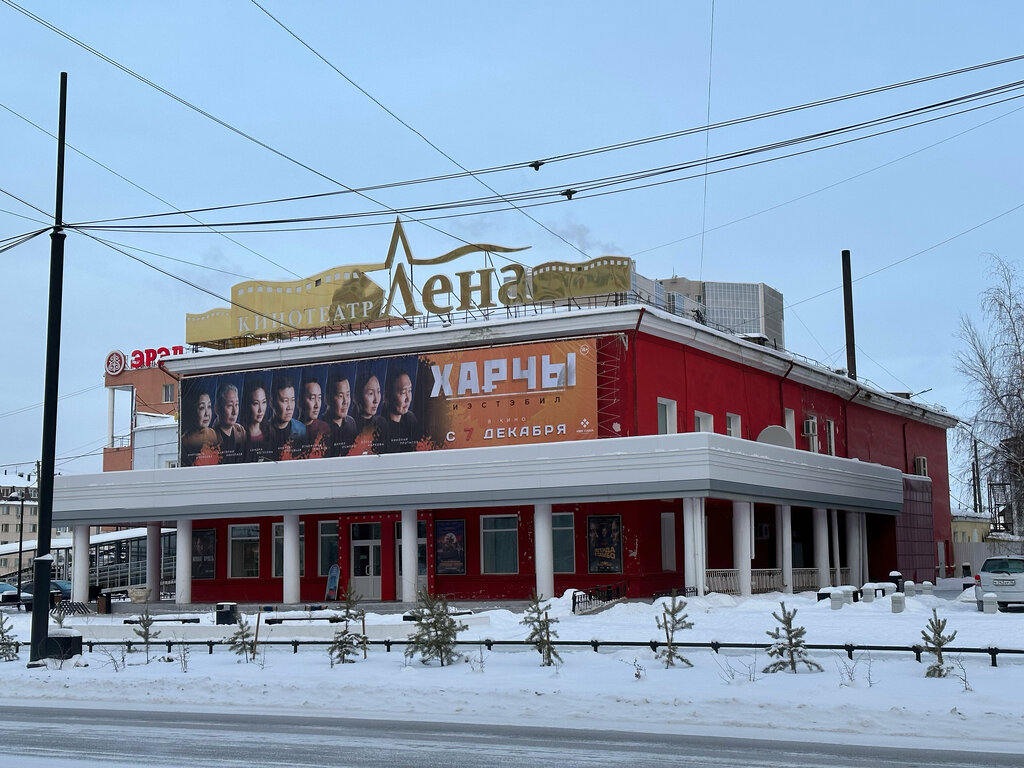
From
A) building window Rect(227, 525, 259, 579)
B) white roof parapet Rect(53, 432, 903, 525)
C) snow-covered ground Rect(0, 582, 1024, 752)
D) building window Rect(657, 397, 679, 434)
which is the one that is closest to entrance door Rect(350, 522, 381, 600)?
white roof parapet Rect(53, 432, 903, 525)

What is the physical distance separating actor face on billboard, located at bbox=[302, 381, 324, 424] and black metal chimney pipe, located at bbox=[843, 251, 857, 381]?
120 ft

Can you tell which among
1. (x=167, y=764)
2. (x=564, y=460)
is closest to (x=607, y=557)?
(x=564, y=460)

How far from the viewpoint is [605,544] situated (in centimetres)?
3925

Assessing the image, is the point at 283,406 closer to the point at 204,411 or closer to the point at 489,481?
the point at 204,411

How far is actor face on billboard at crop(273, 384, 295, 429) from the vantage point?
45469 mm

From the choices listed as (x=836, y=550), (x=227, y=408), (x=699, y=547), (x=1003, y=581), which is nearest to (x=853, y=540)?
(x=836, y=550)

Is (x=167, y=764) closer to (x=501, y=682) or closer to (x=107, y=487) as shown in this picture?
(x=501, y=682)

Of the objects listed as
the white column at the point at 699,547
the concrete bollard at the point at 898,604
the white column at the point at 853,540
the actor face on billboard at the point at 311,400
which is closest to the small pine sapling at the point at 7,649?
the white column at the point at 699,547

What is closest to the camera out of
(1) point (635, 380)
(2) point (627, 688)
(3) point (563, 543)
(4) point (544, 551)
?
(2) point (627, 688)

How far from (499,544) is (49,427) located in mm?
19954

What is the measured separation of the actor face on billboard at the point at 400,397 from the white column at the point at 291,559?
5.12 meters

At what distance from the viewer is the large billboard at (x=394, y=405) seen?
40.1 meters

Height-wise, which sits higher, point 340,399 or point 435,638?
point 340,399

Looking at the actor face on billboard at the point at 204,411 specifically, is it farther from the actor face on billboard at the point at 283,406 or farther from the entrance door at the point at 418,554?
the entrance door at the point at 418,554
